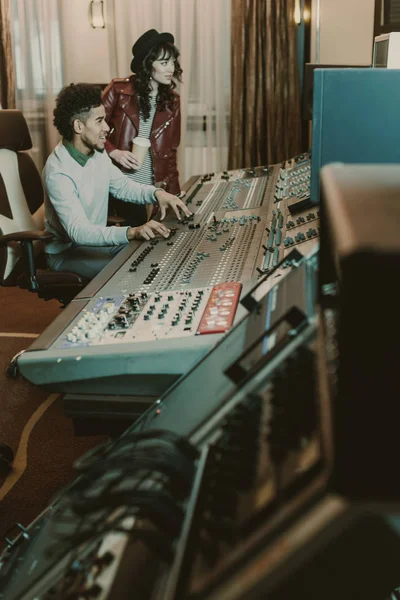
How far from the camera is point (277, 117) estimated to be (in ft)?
15.4

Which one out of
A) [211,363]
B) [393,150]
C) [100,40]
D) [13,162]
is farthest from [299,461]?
[100,40]

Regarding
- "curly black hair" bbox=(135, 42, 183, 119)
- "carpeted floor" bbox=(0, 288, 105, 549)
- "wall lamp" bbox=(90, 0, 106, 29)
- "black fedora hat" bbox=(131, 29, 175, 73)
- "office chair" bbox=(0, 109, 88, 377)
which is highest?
"wall lamp" bbox=(90, 0, 106, 29)

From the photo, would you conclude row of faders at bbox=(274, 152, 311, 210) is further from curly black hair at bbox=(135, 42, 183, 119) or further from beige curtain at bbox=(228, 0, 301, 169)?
beige curtain at bbox=(228, 0, 301, 169)

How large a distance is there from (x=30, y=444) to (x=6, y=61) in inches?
135

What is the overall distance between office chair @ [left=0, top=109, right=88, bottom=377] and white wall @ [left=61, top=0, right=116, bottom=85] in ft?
7.02

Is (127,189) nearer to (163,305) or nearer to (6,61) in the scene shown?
(163,305)

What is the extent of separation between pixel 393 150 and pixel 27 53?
3804 mm

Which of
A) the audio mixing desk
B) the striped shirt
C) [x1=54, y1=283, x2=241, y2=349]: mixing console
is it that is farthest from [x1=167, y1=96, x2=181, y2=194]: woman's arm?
[x1=54, y1=283, x2=241, y2=349]: mixing console

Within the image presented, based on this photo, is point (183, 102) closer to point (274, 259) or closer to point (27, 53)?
point (27, 53)

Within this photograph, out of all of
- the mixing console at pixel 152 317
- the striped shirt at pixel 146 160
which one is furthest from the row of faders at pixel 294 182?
the mixing console at pixel 152 317

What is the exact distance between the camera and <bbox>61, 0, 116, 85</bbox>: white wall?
481 centimetres

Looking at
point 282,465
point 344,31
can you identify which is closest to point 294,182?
point 344,31

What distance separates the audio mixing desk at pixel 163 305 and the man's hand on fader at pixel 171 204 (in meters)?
0.05

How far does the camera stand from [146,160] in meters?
3.34
